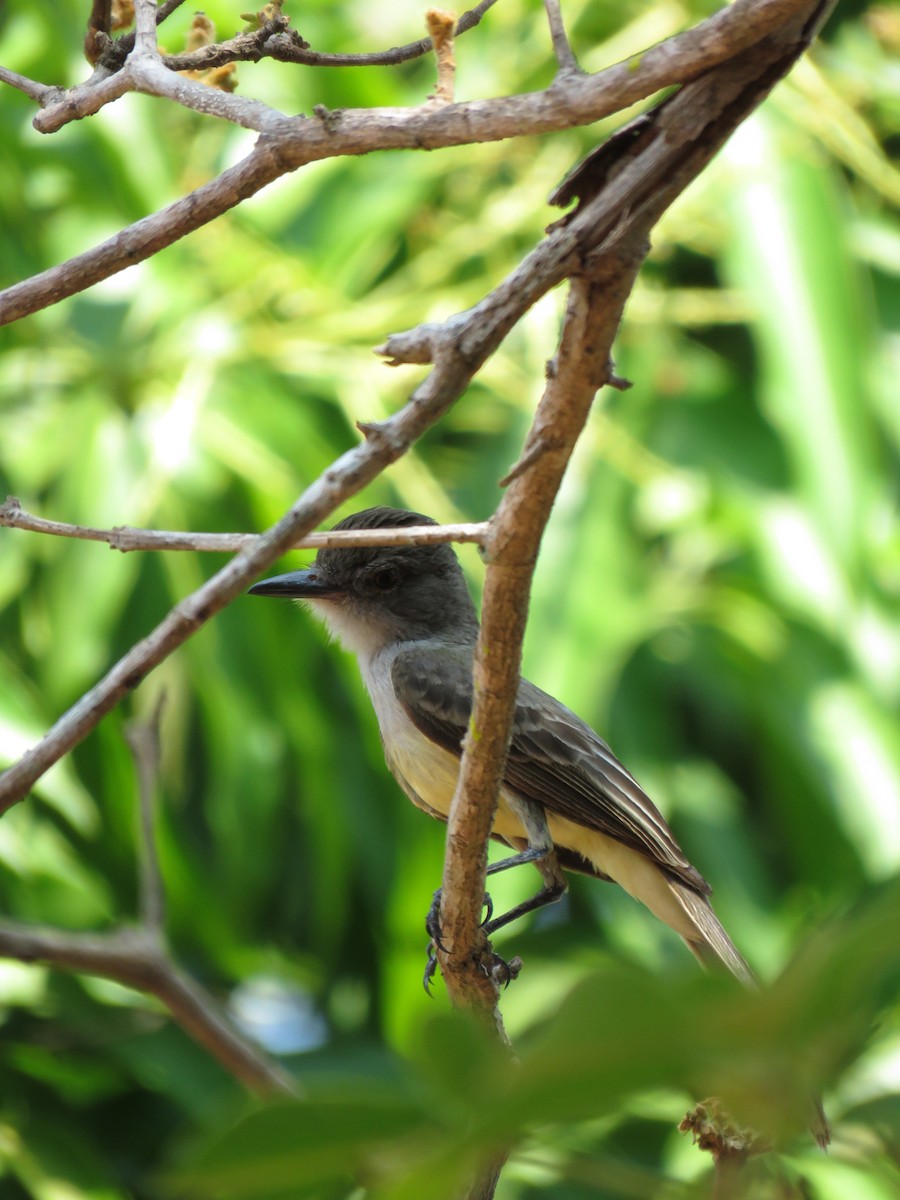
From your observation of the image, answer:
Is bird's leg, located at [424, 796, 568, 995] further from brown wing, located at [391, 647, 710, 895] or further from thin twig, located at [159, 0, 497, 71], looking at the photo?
thin twig, located at [159, 0, 497, 71]

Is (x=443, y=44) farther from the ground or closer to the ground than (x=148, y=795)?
closer to the ground

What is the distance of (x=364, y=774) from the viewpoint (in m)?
4.99

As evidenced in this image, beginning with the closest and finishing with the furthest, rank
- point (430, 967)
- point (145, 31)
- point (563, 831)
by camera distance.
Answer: point (145, 31), point (430, 967), point (563, 831)

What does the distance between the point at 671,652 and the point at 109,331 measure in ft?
7.57

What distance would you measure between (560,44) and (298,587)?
253 centimetres

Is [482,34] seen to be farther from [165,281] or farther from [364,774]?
[364,774]

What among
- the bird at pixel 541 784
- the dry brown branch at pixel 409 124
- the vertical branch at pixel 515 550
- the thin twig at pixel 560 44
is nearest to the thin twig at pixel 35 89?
the dry brown branch at pixel 409 124

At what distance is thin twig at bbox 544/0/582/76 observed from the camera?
1.79 metres

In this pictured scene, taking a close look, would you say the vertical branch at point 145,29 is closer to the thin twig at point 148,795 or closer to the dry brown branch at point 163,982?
the thin twig at point 148,795

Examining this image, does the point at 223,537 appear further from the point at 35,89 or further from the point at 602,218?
the point at 35,89

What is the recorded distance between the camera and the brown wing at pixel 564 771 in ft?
12.0

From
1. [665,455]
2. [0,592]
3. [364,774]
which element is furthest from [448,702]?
[665,455]

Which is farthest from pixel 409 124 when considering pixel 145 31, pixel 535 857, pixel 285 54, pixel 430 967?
pixel 430 967

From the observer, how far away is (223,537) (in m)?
1.71
